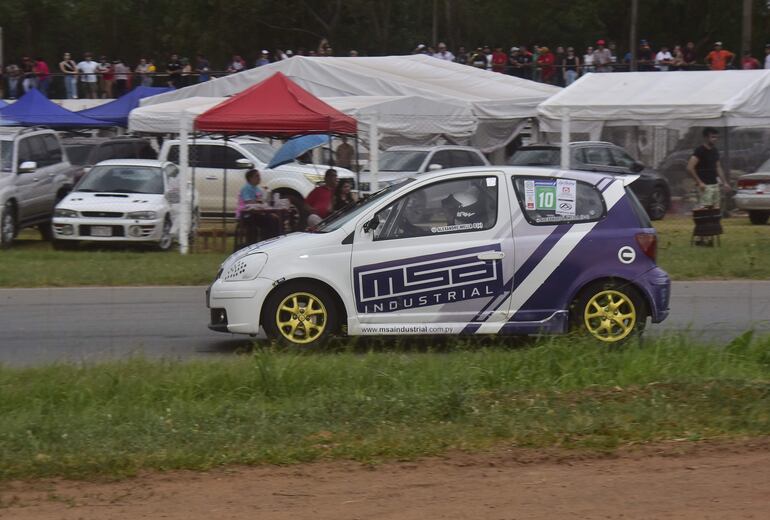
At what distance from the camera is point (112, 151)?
29.8 metres

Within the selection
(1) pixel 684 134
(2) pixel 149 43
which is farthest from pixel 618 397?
(2) pixel 149 43

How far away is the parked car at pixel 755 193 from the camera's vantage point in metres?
25.2

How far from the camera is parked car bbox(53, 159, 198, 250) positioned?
67.9 ft

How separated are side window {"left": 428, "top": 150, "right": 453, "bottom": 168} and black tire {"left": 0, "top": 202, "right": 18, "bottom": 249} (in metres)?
8.70

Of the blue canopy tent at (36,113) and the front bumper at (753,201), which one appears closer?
the front bumper at (753,201)

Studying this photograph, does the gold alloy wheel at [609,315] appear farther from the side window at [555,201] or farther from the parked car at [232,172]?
the parked car at [232,172]

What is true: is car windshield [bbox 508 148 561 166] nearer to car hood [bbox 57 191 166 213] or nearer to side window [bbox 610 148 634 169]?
side window [bbox 610 148 634 169]

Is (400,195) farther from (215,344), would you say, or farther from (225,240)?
(225,240)

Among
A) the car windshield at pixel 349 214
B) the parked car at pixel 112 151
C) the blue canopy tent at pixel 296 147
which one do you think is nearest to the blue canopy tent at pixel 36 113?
the parked car at pixel 112 151

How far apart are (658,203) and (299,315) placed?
1764 centimetres

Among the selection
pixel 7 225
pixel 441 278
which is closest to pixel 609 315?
pixel 441 278

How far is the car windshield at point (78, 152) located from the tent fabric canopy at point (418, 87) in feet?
6.72

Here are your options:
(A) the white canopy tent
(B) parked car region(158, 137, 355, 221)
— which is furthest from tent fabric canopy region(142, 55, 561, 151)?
(B) parked car region(158, 137, 355, 221)

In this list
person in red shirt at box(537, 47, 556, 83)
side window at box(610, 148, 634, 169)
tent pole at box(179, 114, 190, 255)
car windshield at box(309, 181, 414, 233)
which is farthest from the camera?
person in red shirt at box(537, 47, 556, 83)
